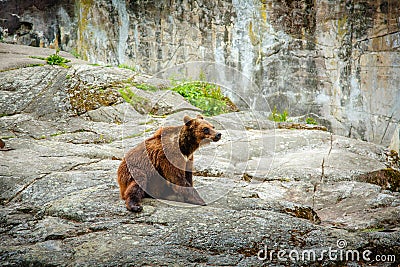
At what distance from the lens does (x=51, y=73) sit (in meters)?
10.4

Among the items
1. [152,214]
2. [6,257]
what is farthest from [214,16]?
[6,257]

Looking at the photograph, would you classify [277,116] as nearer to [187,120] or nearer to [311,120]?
[311,120]

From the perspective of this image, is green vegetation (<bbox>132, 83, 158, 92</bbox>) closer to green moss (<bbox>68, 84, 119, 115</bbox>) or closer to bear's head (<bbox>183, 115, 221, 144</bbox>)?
green moss (<bbox>68, 84, 119, 115</bbox>)

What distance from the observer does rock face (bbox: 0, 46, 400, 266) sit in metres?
3.95

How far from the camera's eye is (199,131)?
481 cm

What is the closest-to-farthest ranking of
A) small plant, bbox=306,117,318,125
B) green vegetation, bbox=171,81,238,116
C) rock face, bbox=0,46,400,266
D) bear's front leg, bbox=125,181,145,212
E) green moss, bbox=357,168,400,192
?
rock face, bbox=0,46,400,266, bear's front leg, bbox=125,181,145,212, green moss, bbox=357,168,400,192, green vegetation, bbox=171,81,238,116, small plant, bbox=306,117,318,125

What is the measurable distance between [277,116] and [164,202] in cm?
772

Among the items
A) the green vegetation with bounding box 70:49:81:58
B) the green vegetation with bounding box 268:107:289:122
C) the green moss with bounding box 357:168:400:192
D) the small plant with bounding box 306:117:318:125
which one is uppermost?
the green vegetation with bounding box 70:49:81:58

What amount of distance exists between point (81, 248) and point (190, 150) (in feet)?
5.34

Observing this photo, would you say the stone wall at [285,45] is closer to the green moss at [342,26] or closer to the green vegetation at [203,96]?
the green moss at [342,26]

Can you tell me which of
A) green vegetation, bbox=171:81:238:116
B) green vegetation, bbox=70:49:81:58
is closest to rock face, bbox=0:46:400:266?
green vegetation, bbox=171:81:238:116

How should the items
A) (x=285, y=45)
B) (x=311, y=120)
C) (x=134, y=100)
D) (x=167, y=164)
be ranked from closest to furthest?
(x=167, y=164)
(x=134, y=100)
(x=311, y=120)
(x=285, y=45)

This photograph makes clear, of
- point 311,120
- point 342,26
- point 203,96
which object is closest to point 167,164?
point 203,96

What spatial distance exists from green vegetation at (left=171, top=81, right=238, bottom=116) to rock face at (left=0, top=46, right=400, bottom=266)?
0.39m
